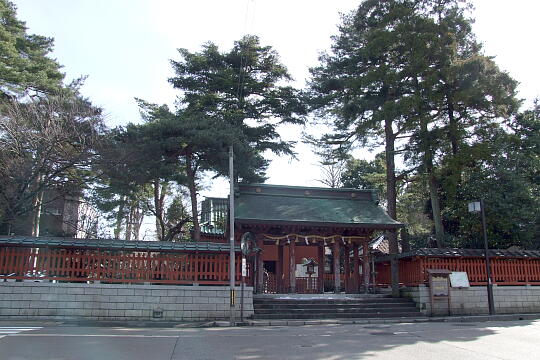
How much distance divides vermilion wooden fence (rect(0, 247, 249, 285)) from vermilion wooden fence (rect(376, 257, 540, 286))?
824 centimetres

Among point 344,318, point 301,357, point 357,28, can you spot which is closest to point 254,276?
point 344,318

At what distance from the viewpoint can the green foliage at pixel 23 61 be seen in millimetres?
20964

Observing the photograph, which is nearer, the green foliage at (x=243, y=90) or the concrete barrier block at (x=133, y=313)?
the concrete barrier block at (x=133, y=313)

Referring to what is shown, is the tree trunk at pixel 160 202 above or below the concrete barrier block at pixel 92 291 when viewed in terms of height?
above

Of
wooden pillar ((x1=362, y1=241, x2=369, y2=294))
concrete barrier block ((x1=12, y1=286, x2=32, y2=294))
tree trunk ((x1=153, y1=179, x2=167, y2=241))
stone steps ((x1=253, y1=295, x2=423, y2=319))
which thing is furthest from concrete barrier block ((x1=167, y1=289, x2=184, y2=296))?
tree trunk ((x1=153, y1=179, x2=167, y2=241))

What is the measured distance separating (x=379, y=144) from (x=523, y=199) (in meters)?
8.19

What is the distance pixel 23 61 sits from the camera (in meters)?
22.1

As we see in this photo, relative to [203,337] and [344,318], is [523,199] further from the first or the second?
[203,337]

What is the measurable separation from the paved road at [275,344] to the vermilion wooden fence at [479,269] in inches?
209

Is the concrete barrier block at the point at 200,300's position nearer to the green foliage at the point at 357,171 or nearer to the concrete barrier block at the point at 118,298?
the concrete barrier block at the point at 118,298

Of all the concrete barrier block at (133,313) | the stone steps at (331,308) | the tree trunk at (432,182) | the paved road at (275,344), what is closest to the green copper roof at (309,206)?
the tree trunk at (432,182)

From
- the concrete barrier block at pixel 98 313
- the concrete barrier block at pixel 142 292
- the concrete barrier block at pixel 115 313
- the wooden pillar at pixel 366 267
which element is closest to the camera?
the concrete barrier block at pixel 98 313

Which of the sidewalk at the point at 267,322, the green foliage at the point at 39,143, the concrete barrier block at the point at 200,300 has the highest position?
the green foliage at the point at 39,143

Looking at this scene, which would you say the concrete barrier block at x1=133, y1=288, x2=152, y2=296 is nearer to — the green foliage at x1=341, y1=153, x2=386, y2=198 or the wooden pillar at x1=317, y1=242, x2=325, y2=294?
the wooden pillar at x1=317, y1=242, x2=325, y2=294
